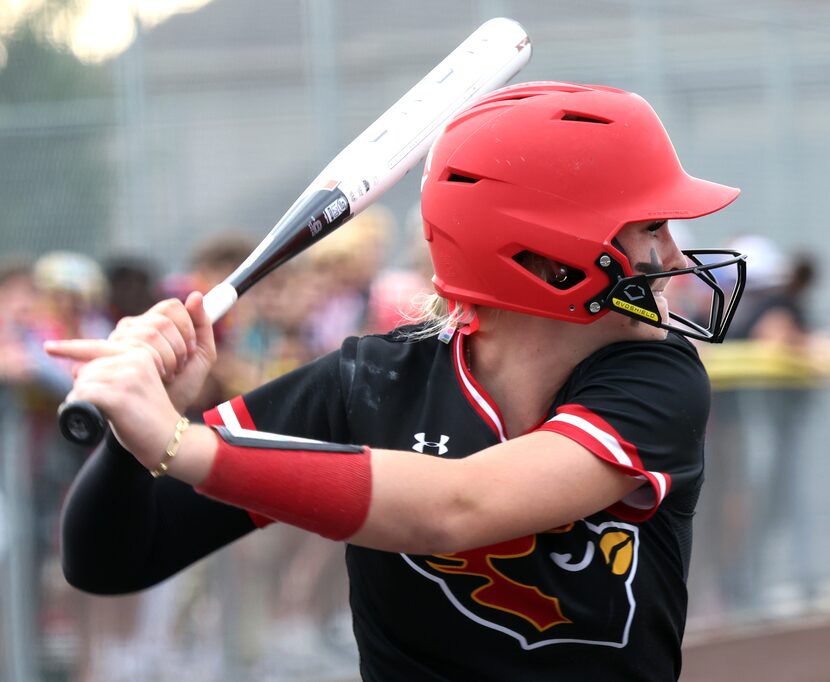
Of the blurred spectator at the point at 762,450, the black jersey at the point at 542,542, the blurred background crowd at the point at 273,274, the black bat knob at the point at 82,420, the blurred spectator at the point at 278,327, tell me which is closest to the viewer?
the black bat knob at the point at 82,420

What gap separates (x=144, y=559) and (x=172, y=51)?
5.80 m

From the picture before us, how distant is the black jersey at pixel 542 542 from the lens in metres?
2.34

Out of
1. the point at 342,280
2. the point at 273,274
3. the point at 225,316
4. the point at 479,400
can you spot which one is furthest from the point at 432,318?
the point at 342,280

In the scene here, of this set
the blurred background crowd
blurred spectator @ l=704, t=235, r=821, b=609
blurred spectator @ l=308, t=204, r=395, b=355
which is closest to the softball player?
the blurred background crowd

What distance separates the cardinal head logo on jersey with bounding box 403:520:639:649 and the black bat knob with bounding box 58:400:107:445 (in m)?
0.68

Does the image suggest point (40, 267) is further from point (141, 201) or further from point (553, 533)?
point (553, 533)

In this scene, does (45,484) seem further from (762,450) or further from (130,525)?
(762,450)

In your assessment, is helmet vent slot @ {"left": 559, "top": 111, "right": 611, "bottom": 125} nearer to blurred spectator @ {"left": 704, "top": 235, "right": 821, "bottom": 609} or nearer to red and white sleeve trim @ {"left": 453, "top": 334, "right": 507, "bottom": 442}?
red and white sleeve trim @ {"left": 453, "top": 334, "right": 507, "bottom": 442}

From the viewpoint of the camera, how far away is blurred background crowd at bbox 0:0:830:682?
18.2 ft

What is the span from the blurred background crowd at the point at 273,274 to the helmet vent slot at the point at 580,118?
3524mm

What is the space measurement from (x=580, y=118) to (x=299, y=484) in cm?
86

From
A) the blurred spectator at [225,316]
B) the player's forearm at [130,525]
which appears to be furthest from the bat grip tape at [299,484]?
the blurred spectator at [225,316]

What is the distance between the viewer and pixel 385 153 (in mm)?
3008

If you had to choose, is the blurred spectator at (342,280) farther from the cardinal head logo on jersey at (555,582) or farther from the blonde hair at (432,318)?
the cardinal head logo on jersey at (555,582)
